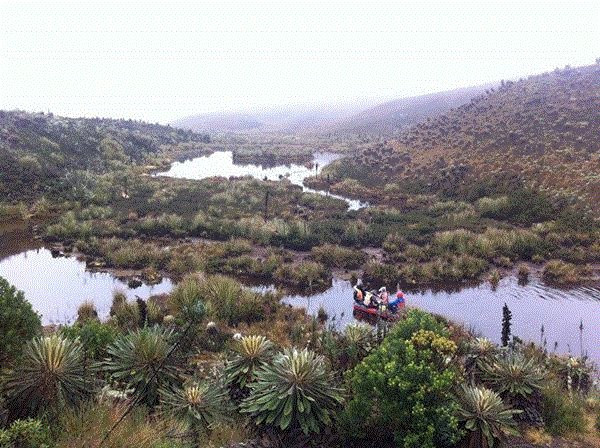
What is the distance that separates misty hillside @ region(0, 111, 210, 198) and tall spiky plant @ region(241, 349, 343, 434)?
110 feet

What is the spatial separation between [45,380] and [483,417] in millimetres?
7135

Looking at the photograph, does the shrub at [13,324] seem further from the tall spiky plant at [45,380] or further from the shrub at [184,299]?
the shrub at [184,299]

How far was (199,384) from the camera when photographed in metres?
9.02

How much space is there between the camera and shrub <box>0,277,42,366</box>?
749cm

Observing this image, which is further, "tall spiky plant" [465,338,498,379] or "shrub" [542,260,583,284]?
"shrub" [542,260,583,284]

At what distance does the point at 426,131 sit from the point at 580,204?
3299 centimetres

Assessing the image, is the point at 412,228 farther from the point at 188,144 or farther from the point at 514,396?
the point at 188,144

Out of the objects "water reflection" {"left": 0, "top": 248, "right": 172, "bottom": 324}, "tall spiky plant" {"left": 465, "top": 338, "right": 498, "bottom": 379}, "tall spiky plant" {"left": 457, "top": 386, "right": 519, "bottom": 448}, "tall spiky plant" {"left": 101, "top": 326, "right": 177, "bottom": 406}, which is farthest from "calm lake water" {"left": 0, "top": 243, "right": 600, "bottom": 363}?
"tall spiky plant" {"left": 457, "top": 386, "right": 519, "bottom": 448}

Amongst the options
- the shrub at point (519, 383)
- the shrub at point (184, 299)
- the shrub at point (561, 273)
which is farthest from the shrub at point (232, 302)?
the shrub at point (561, 273)

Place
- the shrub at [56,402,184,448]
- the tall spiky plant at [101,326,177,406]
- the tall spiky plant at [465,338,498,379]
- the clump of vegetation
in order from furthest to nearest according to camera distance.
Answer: the clump of vegetation < the tall spiky plant at [465,338,498,379] < the tall spiky plant at [101,326,177,406] < the shrub at [56,402,184,448]

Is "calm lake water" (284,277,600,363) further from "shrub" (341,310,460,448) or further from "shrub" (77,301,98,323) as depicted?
"shrub" (77,301,98,323)

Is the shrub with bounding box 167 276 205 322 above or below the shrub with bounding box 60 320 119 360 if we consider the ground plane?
below

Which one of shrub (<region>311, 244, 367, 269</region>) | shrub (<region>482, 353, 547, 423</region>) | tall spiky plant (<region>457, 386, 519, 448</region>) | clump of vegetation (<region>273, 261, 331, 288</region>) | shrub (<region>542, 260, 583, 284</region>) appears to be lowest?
shrub (<region>542, 260, 583, 284</region>)

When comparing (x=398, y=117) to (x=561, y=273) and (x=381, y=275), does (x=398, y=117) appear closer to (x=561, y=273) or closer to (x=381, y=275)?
(x=561, y=273)
